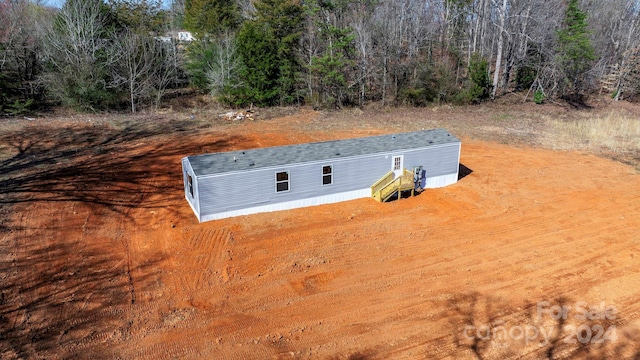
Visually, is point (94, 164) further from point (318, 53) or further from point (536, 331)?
point (318, 53)

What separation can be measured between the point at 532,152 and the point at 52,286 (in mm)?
21110

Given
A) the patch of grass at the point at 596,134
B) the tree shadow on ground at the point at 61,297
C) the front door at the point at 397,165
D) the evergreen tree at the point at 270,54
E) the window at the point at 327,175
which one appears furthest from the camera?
the evergreen tree at the point at 270,54

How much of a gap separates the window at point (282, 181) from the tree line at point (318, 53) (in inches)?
626

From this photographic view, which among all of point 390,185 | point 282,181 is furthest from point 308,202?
point 390,185

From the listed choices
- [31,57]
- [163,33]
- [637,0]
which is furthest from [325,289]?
[637,0]

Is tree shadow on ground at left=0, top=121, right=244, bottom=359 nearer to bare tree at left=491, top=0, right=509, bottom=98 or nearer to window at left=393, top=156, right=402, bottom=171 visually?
window at left=393, top=156, right=402, bottom=171

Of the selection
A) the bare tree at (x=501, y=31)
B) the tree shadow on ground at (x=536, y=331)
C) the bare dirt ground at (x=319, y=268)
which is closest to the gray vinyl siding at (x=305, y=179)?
the bare dirt ground at (x=319, y=268)

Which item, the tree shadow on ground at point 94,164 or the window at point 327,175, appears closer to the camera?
the window at point 327,175

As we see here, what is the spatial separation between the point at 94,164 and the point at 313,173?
32.9ft

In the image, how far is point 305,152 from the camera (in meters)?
16.4

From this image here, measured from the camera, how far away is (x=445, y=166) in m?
18.3

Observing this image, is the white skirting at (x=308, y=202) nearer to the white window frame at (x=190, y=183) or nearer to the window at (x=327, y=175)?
the window at (x=327, y=175)

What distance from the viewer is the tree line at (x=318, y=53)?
29.3 m

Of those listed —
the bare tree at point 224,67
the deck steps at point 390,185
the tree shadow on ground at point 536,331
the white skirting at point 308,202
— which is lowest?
the tree shadow on ground at point 536,331
